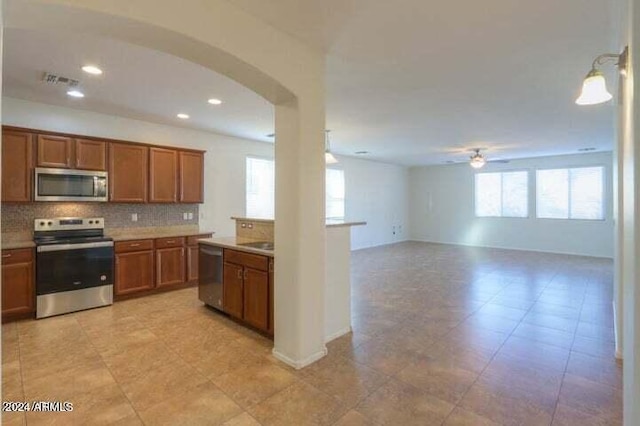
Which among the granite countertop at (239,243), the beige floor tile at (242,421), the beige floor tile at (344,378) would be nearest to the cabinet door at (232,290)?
the granite countertop at (239,243)

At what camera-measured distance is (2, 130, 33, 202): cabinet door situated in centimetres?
385

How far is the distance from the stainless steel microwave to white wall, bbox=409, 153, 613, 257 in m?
9.49

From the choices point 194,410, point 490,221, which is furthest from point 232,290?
point 490,221

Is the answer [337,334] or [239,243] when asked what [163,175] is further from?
[337,334]

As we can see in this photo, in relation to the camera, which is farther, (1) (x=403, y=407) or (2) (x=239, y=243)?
(2) (x=239, y=243)

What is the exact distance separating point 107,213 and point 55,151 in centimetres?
109

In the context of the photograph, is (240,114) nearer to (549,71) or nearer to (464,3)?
(464,3)

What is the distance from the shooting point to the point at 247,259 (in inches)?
139

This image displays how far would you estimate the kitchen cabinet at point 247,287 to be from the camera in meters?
3.34

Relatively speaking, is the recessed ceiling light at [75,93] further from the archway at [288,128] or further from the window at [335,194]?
the window at [335,194]

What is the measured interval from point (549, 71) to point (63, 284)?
5984mm

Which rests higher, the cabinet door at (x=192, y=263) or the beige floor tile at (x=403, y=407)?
the cabinet door at (x=192, y=263)

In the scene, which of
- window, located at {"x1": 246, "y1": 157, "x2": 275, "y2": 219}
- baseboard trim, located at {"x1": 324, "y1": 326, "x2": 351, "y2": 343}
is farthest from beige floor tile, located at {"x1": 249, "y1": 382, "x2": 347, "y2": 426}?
window, located at {"x1": 246, "y1": 157, "x2": 275, "y2": 219}

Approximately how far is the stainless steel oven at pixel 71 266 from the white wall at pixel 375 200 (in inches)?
233
